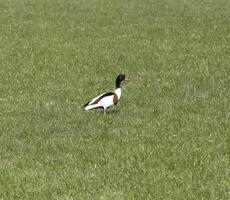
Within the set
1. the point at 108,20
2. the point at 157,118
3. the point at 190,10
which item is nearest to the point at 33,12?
the point at 108,20

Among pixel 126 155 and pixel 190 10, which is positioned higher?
pixel 126 155

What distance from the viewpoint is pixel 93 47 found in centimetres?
2997

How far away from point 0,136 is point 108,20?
75.4 feet

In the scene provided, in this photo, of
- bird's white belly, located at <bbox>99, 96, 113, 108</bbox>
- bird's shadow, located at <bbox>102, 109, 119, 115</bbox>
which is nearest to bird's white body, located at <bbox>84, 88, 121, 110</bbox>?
bird's white belly, located at <bbox>99, 96, 113, 108</bbox>

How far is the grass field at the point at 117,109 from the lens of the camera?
1244 cm

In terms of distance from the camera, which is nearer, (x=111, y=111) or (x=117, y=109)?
(x=111, y=111)

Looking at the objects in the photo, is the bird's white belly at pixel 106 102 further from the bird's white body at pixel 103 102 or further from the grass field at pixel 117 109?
the grass field at pixel 117 109

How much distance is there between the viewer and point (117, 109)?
18.8m

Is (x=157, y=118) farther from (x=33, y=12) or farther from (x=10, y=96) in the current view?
(x=33, y=12)

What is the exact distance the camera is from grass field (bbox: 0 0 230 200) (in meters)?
12.4

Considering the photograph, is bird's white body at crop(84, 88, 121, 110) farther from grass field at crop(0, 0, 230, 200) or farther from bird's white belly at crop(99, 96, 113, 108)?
grass field at crop(0, 0, 230, 200)

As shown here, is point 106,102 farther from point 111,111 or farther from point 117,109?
point 117,109

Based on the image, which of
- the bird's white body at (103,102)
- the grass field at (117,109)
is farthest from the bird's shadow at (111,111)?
the bird's white body at (103,102)

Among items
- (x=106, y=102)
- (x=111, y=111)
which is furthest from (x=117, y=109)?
(x=106, y=102)
